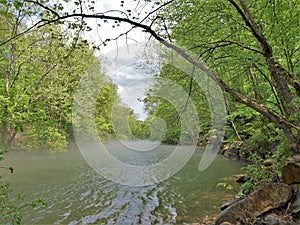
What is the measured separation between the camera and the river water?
23.9 ft

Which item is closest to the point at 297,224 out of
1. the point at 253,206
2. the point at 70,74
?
the point at 253,206

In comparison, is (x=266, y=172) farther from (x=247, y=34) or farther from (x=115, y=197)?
(x=115, y=197)

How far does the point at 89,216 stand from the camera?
739 cm

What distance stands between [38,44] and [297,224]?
14.3 meters

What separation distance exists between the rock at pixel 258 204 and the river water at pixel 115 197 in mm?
1774

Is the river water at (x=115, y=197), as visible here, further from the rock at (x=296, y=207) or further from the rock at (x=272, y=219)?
the rock at (x=296, y=207)

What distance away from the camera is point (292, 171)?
5.73 meters

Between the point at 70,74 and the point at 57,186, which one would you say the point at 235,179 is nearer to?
the point at 57,186

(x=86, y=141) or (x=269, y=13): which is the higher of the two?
(x=269, y=13)

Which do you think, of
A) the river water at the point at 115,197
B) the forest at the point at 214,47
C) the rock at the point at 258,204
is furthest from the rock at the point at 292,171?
the river water at the point at 115,197

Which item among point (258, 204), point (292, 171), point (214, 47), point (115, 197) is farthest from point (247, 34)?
point (115, 197)

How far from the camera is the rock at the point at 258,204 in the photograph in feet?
17.3

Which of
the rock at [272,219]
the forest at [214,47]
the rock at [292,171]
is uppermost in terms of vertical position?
the forest at [214,47]

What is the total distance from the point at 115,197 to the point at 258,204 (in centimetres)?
564
